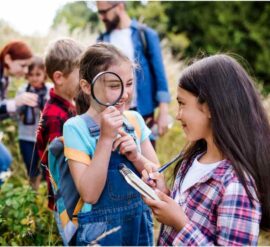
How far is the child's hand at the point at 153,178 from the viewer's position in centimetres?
218

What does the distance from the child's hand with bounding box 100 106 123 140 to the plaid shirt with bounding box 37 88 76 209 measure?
2.59 feet

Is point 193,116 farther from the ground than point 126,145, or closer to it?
farther from the ground

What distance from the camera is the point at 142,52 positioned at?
173 inches

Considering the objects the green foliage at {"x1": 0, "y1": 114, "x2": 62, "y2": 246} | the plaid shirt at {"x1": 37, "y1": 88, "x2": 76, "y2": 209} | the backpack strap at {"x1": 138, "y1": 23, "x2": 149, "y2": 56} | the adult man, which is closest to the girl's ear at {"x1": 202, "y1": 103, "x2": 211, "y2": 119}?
the plaid shirt at {"x1": 37, "y1": 88, "x2": 76, "y2": 209}

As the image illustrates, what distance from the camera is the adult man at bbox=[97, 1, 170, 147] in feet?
14.4

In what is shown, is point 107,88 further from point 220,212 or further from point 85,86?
point 220,212

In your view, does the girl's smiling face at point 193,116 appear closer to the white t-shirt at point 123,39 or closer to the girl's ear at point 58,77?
the girl's ear at point 58,77

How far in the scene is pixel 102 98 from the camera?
2.25 metres

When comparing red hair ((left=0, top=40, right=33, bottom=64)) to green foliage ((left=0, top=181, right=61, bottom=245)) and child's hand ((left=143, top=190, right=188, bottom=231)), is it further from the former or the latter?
child's hand ((left=143, top=190, right=188, bottom=231))

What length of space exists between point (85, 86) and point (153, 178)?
22.3 inches

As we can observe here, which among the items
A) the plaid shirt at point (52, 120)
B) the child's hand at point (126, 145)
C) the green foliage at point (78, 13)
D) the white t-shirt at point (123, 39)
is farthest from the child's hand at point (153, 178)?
the green foliage at point (78, 13)

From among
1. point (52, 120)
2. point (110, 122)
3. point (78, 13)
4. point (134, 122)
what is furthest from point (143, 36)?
point (78, 13)

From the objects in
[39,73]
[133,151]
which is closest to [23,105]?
[39,73]

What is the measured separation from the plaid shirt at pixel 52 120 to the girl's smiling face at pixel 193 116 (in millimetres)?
1062
